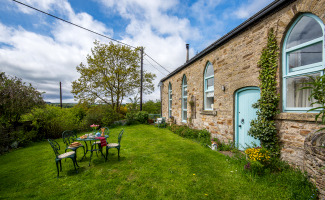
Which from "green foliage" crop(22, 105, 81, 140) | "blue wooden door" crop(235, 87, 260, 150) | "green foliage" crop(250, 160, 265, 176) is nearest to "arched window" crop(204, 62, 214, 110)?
"blue wooden door" crop(235, 87, 260, 150)

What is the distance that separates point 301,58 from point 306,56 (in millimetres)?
92

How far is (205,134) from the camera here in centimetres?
634

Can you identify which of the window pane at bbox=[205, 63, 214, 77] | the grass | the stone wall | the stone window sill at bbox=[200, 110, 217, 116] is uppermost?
the window pane at bbox=[205, 63, 214, 77]

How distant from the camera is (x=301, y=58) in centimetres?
321

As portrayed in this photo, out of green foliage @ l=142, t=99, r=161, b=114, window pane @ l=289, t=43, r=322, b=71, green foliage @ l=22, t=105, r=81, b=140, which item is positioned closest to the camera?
window pane @ l=289, t=43, r=322, b=71

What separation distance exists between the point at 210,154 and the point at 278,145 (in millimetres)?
1971

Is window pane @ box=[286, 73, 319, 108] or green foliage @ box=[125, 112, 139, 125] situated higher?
window pane @ box=[286, 73, 319, 108]

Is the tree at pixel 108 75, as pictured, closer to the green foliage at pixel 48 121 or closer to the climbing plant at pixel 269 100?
the green foliage at pixel 48 121

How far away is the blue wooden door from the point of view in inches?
171

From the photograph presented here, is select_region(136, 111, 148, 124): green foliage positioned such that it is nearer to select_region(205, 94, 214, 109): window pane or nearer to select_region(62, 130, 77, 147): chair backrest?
select_region(205, 94, 214, 109): window pane

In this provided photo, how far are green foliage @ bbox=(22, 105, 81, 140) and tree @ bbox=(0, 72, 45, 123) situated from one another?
53 centimetres

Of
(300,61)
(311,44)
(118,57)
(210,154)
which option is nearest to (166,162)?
(210,154)

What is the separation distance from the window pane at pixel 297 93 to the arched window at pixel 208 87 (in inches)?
124

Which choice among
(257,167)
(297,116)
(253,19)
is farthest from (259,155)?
(253,19)
